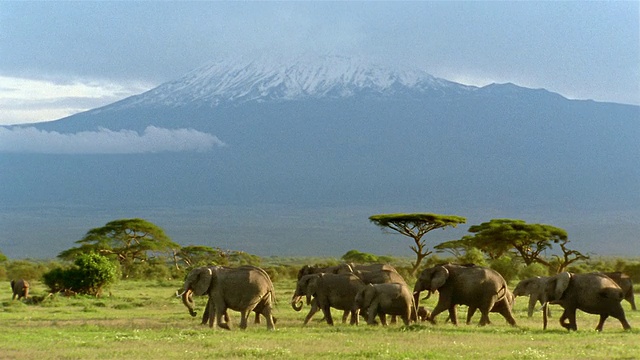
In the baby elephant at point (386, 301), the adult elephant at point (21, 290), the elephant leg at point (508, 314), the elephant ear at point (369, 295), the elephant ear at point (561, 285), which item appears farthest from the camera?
the adult elephant at point (21, 290)

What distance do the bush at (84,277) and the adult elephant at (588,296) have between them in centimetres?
2273

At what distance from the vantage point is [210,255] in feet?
266

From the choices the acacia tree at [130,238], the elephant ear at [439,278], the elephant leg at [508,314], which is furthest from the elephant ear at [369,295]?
the acacia tree at [130,238]

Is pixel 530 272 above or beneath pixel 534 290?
beneath

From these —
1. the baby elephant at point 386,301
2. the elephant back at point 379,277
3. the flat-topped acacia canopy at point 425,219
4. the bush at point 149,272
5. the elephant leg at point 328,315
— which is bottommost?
the bush at point 149,272

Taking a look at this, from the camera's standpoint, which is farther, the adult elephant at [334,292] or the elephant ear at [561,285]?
the adult elephant at [334,292]

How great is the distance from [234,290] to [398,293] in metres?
4.38

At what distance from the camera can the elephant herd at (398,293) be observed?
950 inches

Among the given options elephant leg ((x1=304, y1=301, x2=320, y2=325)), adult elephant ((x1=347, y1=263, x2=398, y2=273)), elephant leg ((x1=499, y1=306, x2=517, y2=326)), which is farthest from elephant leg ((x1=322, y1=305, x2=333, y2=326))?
elephant leg ((x1=499, y1=306, x2=517, y2=326))

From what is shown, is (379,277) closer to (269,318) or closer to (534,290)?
(269,318)

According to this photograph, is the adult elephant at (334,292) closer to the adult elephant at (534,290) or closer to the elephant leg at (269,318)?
the elephant leg at (269,318)

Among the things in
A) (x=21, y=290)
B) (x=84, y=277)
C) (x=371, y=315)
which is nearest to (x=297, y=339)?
(x=371, y=315)

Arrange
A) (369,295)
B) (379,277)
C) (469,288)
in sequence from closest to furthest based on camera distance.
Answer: (369,295) < (469,288) < (379,277)

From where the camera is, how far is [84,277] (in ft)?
133
